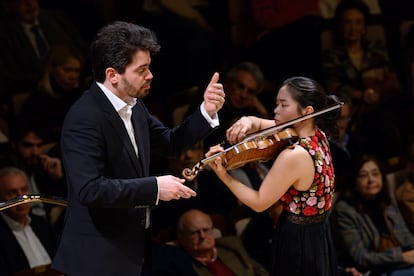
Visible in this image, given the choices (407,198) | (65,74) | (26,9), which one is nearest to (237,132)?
(65,74)

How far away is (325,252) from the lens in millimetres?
3488

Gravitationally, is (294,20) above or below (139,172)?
above

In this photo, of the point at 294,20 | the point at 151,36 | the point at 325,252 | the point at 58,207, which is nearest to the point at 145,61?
the point at 151,36

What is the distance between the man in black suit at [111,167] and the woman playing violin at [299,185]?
1.43 feet

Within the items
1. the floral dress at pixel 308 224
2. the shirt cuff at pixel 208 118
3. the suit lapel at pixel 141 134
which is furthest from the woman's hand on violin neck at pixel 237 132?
the suit lapel at pixel 141 134

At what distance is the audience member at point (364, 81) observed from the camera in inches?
233

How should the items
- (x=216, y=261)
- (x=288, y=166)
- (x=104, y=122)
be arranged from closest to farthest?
(x=104, y=122), (x=288, y=166), (x=216, y=261)

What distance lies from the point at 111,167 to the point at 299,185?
83 centimetres

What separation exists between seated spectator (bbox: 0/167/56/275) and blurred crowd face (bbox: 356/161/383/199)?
1.95 metres

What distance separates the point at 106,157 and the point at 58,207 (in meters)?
2.02

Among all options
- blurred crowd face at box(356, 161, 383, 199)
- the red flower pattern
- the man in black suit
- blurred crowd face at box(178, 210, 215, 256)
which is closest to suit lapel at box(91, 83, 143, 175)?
the man in black suit

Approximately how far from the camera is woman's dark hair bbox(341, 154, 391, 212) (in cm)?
516

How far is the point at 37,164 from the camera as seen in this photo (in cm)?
479

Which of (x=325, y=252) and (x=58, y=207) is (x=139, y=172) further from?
(x=58, y=207)
